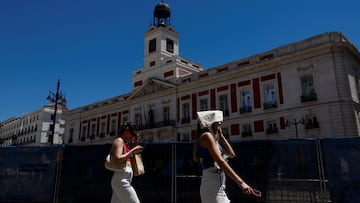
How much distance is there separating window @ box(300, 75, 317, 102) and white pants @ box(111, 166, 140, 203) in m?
20.3

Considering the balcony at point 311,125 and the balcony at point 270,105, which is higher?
the balcony at point 270,105

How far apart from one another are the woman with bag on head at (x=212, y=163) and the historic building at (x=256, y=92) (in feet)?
63.5

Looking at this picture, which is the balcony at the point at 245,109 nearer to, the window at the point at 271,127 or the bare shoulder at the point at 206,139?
the window at the point at 271,127

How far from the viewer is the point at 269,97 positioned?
23.3 metres

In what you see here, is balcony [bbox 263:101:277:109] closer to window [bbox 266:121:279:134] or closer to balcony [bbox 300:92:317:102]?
window [bbox 266:121:279:134]

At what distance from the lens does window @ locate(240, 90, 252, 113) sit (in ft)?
79.5

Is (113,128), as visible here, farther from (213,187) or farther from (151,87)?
(213,187)

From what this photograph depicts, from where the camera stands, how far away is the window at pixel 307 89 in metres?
21.1

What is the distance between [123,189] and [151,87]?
29.4 meters

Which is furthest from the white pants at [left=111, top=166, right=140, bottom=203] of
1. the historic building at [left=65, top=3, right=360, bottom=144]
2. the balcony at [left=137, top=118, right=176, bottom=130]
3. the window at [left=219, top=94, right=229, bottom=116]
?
the balcony at [left=137, top=118, right=176, bottom=130]

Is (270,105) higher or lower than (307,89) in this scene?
lower

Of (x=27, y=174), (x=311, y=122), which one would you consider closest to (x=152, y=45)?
(x=311, y=122)

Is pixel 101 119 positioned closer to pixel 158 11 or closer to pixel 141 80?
pixel 141 80

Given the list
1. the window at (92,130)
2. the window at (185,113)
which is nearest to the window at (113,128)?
the window at (92,130)
